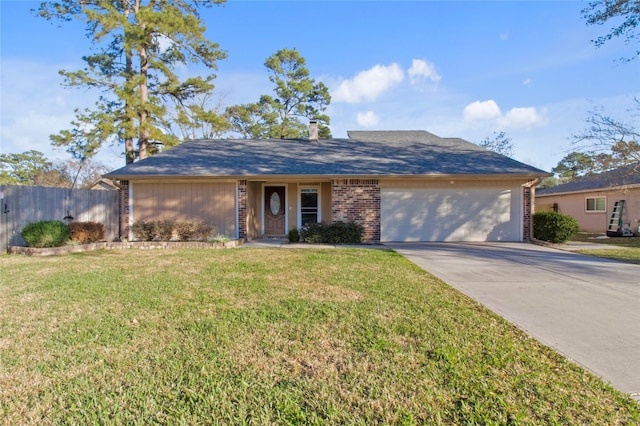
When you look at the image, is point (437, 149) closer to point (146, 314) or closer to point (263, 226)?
point (263, 226)

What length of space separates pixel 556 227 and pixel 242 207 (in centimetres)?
1067

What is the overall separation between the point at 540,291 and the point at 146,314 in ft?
18.3

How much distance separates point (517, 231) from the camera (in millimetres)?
11953

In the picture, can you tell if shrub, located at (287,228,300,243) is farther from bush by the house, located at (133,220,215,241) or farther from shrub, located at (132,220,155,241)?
shrub, located at (132,220,155,241)

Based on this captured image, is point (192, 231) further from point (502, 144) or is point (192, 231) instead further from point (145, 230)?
point (502, 144)

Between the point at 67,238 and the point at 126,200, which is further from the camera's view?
the point at 126,200

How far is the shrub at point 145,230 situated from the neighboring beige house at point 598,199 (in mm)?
15894

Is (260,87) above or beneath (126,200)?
above

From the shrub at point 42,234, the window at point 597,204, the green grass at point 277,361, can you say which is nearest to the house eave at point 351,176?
the shrub at point 42,234

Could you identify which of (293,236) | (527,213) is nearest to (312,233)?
(293,236)

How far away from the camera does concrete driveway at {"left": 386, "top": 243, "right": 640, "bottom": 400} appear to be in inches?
121

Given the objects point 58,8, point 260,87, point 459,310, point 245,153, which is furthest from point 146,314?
point 260,87

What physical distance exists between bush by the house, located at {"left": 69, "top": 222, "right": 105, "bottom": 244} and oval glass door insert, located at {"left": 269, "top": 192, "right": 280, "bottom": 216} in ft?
19.3

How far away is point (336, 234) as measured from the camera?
11297 millimetres
